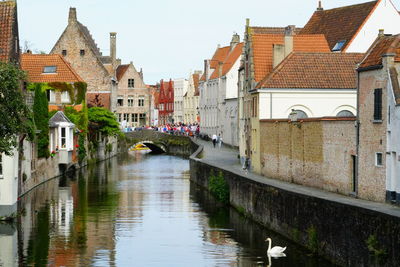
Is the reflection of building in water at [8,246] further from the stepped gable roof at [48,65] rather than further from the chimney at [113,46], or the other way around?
the chimney at [113,46]

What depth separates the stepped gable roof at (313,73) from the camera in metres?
45.2

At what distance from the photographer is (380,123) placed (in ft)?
92.2

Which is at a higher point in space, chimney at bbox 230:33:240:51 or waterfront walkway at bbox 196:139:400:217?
chimney at bbox 230:33:240:51

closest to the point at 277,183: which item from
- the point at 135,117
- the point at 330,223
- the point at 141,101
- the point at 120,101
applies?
the point at 330,223

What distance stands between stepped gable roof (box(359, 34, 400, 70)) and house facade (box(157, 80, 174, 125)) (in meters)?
126

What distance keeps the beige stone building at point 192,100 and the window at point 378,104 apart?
9822 cm

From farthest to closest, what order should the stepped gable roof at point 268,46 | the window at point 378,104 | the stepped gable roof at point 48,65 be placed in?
the stepped gable roof at point 48,65, the stepped gable roof at point 268,46, the window at point 378,104

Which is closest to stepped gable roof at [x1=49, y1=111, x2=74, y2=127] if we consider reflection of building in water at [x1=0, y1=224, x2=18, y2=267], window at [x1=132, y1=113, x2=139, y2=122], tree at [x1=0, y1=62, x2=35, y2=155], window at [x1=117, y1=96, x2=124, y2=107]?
reflection of building in water at [x1=0, y1=224, x2=18, y2=267]

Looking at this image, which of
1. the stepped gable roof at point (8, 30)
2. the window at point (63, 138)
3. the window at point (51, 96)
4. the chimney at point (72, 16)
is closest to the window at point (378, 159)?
the stepped gable roof at point (8, 30)

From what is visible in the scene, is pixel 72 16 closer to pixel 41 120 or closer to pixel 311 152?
pixel 41 120

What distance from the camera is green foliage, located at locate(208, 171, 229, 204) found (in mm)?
43219

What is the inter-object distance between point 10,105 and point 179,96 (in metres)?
Result: 118

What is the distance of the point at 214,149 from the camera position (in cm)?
7462

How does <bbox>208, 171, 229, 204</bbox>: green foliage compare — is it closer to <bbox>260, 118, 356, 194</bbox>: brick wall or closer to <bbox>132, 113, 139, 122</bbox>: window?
<bbox>260, 118, 356, 194</bbox>: brick wall
